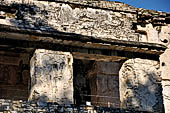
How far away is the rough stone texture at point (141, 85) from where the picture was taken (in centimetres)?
931

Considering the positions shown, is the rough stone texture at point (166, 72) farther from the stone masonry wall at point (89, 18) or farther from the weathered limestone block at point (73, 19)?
the weathered limestone block at point (73, 19)

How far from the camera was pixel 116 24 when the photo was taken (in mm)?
10945

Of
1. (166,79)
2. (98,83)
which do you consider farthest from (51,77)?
(166,79)

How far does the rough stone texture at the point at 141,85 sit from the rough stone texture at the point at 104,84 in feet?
4.37

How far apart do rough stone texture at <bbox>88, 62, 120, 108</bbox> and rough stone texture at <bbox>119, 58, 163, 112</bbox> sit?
1331 mm

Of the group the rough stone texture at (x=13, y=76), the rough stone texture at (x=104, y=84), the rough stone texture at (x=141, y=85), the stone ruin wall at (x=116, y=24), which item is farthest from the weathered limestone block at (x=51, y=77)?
the rough stone texture at (x=104, y=84)

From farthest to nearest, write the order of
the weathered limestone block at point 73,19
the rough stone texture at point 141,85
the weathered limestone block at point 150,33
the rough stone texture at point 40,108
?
the weathered limestone block at point 150,33 → the weathered limestone block at point 73,19 → the rough stone texture at point 141,85 → the rough stone texture at point 40,108

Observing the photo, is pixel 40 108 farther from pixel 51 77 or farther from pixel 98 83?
pixel 98 83

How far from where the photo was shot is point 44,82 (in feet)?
28.8

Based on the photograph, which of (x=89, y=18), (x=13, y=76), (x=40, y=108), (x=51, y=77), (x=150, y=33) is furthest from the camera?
(x=150, y=33)

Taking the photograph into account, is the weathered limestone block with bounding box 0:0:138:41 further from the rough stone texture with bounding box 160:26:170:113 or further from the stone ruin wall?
the rough stone texture with bounding box 160:26:170:113

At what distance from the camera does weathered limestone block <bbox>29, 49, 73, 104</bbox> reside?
870 centimetres

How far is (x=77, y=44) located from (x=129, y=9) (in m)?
2.58

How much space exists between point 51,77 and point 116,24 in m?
2.82
